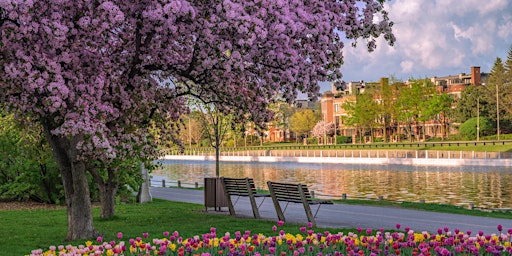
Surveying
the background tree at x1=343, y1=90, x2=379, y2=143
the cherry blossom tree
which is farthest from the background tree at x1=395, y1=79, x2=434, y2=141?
the cherry blossom tree

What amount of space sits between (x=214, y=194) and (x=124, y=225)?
3801 mm

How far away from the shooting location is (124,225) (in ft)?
53.3

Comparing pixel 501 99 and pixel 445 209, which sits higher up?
pixel 501 99

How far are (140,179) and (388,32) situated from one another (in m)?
11.5

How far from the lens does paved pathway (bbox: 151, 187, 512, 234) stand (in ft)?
51.7

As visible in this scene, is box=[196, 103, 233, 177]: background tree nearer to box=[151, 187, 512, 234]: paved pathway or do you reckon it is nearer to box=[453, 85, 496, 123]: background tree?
box=[151, 187, 512, 234]: paved pathway

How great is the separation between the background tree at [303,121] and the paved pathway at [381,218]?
117818 mm

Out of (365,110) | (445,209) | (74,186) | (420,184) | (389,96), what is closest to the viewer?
(74,186)

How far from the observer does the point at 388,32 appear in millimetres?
14344

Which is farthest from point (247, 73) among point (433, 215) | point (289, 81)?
point (433, 215)

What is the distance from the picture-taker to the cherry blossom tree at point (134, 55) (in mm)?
11047

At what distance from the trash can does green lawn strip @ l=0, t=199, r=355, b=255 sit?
41 cm

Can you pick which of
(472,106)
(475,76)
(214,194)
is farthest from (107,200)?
(475,76)

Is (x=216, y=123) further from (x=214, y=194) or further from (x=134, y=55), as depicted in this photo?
(x=134, y=55)
